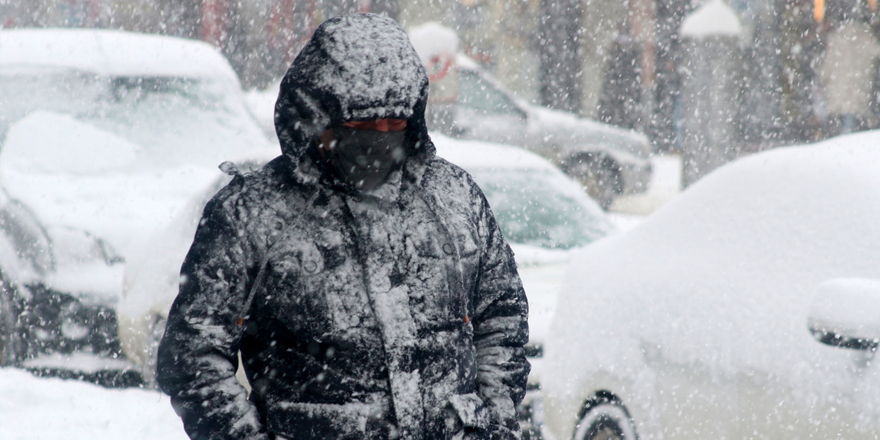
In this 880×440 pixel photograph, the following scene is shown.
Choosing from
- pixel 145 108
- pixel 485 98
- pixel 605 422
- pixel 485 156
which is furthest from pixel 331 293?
pixel 485 98

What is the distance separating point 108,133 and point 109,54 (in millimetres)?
962

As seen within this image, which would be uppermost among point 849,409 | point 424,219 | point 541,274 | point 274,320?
point 424,219

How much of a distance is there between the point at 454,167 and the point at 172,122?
5.47m

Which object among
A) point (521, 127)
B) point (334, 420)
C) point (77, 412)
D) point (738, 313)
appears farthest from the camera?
point (521, 127)

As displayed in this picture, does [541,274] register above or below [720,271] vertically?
below

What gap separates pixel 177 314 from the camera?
1.90 meters

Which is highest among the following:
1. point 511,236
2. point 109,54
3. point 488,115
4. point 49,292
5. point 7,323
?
point 109,54

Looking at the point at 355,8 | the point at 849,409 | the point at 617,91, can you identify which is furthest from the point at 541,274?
the point at 617,91

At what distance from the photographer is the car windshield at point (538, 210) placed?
6.05 metres

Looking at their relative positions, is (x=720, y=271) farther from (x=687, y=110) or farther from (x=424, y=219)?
(x=687, y=110)

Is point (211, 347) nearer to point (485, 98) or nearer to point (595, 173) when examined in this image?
point (485, 98)

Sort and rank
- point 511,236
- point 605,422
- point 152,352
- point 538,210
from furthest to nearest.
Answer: point 538,210
point 511,236
point 152,352
point 605,422

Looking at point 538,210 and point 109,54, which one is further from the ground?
point 109,54

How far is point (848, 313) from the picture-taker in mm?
2973
